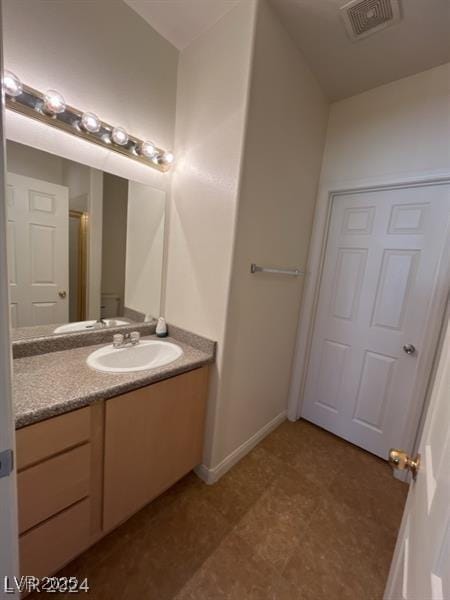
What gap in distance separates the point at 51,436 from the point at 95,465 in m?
0.28

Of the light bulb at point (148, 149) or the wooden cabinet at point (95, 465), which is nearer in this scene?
the wooden cabinet at point (95, 465)

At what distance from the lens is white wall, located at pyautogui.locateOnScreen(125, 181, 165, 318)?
1.62 metres

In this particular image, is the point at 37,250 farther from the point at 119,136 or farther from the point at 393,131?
the point at 393,131

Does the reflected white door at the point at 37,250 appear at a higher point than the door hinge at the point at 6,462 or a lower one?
higher

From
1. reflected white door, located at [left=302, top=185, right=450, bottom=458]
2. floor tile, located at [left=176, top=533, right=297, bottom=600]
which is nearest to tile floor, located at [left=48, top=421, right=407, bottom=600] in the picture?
floor tile, located at [left=176, top=533, right=297, bottom=600]

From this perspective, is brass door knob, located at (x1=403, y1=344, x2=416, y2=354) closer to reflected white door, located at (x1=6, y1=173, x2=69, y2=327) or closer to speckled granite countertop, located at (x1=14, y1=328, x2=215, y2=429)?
speckled granite countertop, located at (x1=14, y1=328, x2=215, y2=429)

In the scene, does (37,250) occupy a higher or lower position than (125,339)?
higher

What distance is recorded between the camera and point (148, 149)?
58.3 inches

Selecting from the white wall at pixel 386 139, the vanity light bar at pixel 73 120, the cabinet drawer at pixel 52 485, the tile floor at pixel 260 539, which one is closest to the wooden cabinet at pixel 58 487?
the cabinet drawer at pixel 52 485

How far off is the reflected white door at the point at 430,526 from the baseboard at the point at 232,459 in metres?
1.06

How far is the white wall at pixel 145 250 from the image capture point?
1618 millimetres

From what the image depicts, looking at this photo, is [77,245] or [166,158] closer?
[77,245]

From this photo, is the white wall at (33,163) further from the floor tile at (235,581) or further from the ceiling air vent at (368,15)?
the floor tile at (235,581)

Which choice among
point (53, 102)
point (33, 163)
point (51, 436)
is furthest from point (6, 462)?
point (53, 102)
